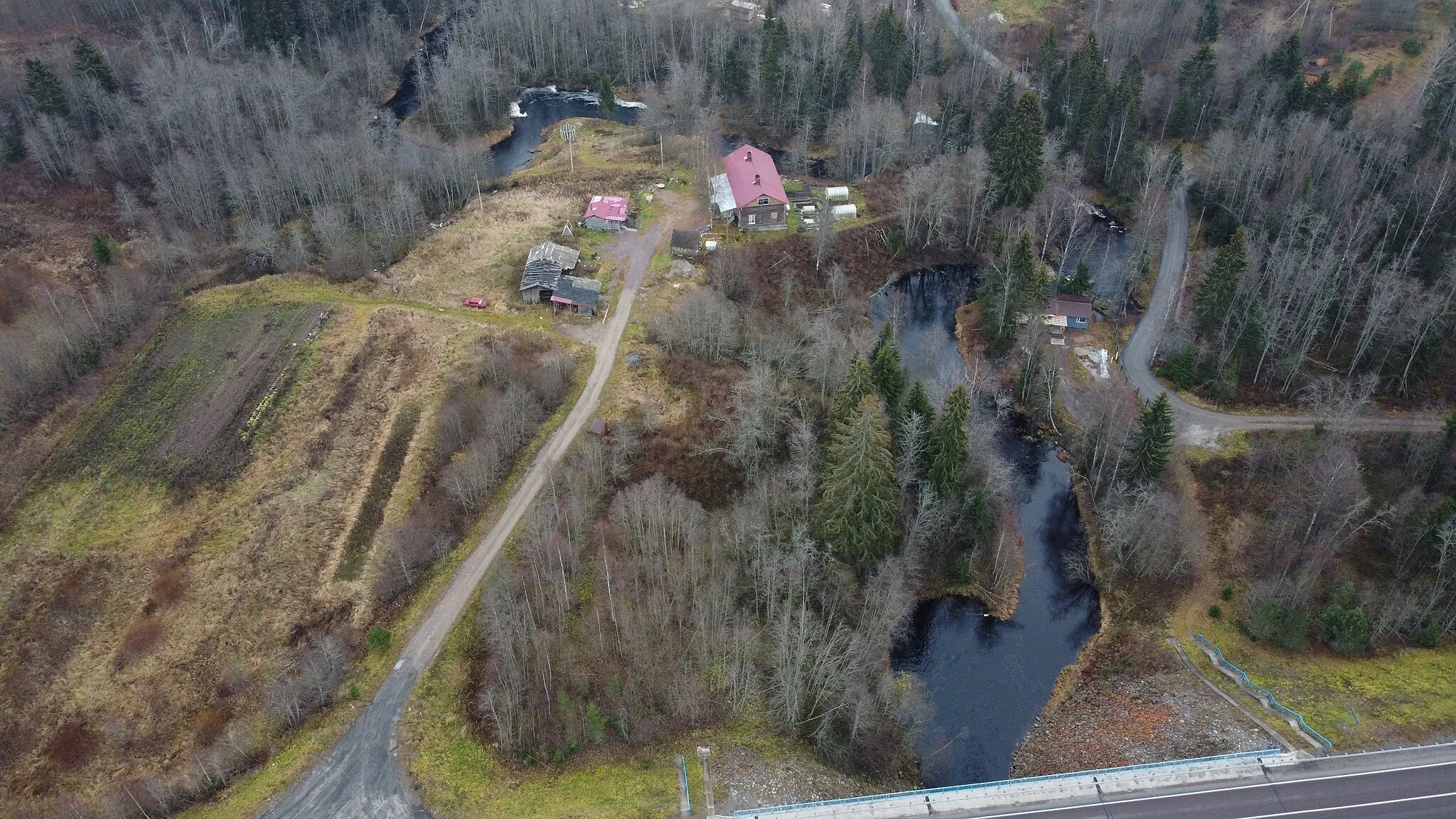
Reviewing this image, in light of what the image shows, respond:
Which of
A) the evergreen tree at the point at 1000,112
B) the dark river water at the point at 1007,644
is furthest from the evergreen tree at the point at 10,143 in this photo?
the evergreen tree at the point at 1000,112

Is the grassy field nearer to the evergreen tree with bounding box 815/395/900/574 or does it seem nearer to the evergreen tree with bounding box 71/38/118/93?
the evergreen tree with bounding box 815/395/900/574

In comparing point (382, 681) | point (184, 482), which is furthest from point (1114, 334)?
point (184, 482)

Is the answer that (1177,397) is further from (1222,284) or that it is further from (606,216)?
(606,216)

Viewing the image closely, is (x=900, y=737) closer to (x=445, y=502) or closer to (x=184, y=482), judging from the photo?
(x=445, y=502)

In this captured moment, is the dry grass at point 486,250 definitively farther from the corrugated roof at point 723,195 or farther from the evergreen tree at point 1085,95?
the evergreen tree at point 1085,95

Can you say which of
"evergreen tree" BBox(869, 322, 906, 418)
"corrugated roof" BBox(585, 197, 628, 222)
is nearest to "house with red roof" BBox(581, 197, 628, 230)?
"corrugated roof" BBox(585, 197, 628, 222)

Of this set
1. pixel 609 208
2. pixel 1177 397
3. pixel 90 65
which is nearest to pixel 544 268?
pixel 609 208
